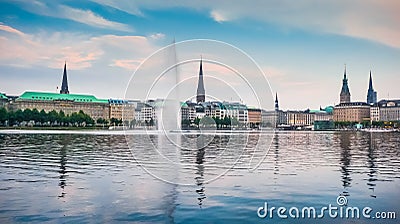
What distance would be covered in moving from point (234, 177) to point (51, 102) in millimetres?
172105

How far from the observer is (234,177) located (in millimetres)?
19141

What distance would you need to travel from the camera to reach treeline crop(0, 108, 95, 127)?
11978 cm

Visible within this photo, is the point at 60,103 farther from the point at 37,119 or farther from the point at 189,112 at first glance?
the point at 189,112

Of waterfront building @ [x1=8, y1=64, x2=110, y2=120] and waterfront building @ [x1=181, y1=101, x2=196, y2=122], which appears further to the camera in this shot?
waterfront building @ [x1=8, y1=64, x2=110, y2=120]

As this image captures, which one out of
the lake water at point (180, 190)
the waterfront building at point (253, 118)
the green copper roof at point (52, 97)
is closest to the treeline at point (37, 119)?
the green copper roof at point (52, 97)

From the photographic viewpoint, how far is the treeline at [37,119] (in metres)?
120

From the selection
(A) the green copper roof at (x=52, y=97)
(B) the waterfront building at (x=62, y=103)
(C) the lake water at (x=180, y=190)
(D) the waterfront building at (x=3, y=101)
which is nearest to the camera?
(C) the lake water at (x=180, y=190)

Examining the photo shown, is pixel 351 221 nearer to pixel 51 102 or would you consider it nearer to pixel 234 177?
pixel 234 177

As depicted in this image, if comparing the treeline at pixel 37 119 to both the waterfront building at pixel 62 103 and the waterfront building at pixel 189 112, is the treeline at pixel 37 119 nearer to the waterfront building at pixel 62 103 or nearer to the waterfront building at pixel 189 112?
the waterfront building at pixel 62 103

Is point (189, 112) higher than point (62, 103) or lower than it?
lower

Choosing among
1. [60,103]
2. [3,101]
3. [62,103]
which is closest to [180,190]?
[3,101]

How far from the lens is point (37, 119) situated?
12588cm

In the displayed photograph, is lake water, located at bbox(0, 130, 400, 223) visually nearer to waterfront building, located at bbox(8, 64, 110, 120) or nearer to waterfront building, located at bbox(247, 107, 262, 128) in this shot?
waterfront building, located at bbox(247, 107, 262, 128)

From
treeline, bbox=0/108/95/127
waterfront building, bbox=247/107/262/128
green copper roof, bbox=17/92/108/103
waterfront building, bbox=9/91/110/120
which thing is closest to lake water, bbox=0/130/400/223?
treeline, bbox=0/108/95/127
